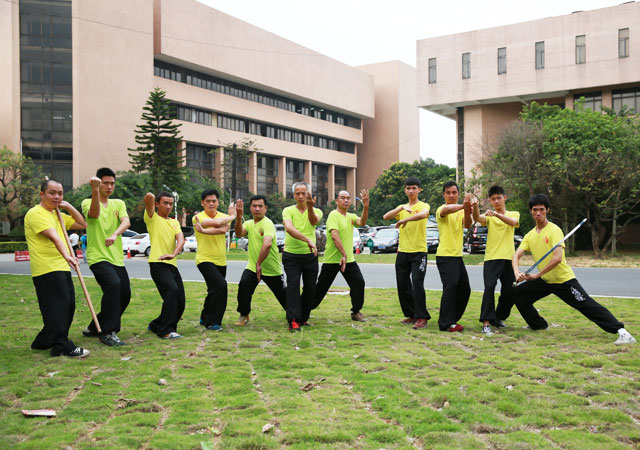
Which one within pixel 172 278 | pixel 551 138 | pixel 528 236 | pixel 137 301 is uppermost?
pixel 551 138

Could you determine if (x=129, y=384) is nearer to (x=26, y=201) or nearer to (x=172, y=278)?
(x=172, y=278)

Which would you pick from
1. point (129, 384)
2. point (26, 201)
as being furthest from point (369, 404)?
point (26, 201)

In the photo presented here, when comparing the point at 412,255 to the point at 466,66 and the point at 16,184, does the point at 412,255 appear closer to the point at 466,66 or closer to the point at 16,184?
the point at 16,184

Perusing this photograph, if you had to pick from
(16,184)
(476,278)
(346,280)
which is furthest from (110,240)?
(16,184)

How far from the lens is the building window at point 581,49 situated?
41219 mm

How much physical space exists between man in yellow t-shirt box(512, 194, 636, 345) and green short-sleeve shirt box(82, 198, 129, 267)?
15.2 feet

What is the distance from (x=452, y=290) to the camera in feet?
24.6

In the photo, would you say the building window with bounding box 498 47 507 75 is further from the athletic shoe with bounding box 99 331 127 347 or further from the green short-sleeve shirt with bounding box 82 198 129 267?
the athletic shoe with bounding box 99 331 127 347

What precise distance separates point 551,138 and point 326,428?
78.9 ft

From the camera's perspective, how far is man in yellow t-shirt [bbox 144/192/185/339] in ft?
23.6

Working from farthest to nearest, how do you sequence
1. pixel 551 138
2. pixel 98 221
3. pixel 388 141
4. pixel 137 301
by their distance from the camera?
pixel 388 141
pixel 551 138
pixel 137 301
pixel 98 221

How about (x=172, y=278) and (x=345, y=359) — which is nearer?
(x=345, y=359)

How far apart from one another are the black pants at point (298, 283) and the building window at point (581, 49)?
130 ft

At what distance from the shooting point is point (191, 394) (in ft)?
15.4
